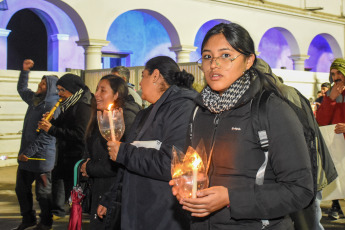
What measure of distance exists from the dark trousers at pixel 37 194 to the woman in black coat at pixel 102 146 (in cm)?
195

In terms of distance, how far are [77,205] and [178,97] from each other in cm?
139

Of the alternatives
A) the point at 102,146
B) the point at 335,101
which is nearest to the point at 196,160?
the point at 102,146

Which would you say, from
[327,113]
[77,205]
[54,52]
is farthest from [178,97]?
[54,52]

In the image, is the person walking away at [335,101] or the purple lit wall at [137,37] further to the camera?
the purple lit wall at [137,37]

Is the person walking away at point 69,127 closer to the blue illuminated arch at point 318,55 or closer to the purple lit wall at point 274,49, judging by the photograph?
the purple lit wall at point 274,49

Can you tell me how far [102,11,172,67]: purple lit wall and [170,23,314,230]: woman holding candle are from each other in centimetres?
1621

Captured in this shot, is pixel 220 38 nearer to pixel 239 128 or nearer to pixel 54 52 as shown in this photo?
pixel 239 128

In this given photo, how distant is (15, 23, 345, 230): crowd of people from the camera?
76.0 inches

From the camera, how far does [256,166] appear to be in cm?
200

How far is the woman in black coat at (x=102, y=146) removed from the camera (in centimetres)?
369

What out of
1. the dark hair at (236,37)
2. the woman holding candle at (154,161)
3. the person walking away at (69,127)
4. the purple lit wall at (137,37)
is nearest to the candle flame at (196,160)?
the dark hair at (236,37)

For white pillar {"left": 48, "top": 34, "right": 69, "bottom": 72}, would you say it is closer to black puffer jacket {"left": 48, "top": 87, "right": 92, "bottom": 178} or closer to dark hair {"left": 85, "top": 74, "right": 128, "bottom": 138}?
black puffer jacket {"left": 48, "top": 87, "right": 92, "bottom": 178}

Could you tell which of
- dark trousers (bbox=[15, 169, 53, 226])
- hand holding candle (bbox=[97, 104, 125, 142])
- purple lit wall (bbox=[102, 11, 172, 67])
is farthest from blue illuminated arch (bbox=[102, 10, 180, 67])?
hand holding candle (bbox=[97, 104, 125, 142])

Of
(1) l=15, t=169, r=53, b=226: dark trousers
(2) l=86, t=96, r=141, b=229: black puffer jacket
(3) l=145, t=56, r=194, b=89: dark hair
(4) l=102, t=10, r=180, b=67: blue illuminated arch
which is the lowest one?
(1) l=15, t=169, r=53, b=226: dark trousers
